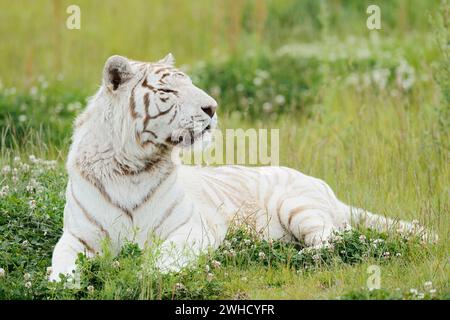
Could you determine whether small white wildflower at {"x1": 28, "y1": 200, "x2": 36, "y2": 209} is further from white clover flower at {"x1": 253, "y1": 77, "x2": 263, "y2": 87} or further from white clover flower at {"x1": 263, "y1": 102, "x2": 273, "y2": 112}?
white clover flower at {"x1": 253, "y1": 77, "x2": 263, "y2": 87}

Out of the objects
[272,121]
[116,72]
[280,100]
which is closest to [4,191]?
[116,72]

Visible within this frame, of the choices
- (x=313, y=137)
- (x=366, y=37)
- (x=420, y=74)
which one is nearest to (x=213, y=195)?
(x=313, y=137)

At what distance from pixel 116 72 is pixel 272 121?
5.01m

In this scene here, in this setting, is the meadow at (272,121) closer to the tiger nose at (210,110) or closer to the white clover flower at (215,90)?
the white clover flower at (215,90)

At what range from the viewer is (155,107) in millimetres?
6629

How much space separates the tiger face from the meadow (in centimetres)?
77

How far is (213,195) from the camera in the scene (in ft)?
24.7

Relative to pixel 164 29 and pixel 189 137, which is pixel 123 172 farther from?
pixel 164 29

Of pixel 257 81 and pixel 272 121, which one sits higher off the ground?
pixel 257 81

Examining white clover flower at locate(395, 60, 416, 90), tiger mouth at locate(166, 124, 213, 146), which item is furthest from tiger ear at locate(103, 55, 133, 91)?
white clover flower at locate(395, 60, 416, 90)

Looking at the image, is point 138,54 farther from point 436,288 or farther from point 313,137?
point 436,288

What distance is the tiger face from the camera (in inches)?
258
